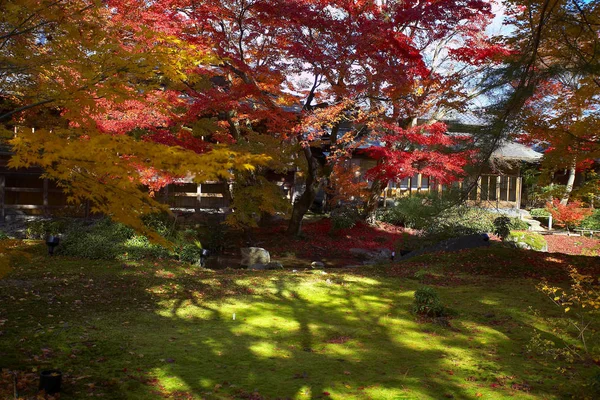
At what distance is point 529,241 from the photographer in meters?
18.6

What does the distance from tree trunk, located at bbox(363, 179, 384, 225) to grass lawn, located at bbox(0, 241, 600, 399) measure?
30.8ft

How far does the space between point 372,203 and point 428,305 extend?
505 inches

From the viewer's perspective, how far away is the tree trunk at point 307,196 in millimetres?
16406

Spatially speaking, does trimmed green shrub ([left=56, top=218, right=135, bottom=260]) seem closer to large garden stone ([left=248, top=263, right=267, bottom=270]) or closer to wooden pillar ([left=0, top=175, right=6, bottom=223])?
large garden stone ([left=248, top=263, right=267, bottom=270])

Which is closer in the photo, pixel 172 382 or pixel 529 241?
pixel 172 382

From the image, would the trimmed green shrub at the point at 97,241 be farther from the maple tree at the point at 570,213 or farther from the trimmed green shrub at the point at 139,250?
the maple tree at the point at 570,213

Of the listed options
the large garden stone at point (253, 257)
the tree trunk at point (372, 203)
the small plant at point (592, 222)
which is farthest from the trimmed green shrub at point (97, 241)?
the small plant at point (592, 222)

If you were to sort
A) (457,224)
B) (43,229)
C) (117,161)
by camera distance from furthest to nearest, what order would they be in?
(457,224), (43,229), (117,161)

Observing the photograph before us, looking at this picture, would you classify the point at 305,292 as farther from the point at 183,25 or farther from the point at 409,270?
the point at 183,25

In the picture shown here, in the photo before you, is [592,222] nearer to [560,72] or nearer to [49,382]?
[560,72]

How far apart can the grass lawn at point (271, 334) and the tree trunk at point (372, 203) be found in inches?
369

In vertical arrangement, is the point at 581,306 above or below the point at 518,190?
below

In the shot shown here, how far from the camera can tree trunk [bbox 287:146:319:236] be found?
1641 centimetres

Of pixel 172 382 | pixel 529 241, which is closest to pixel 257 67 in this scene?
pixel 172 382
